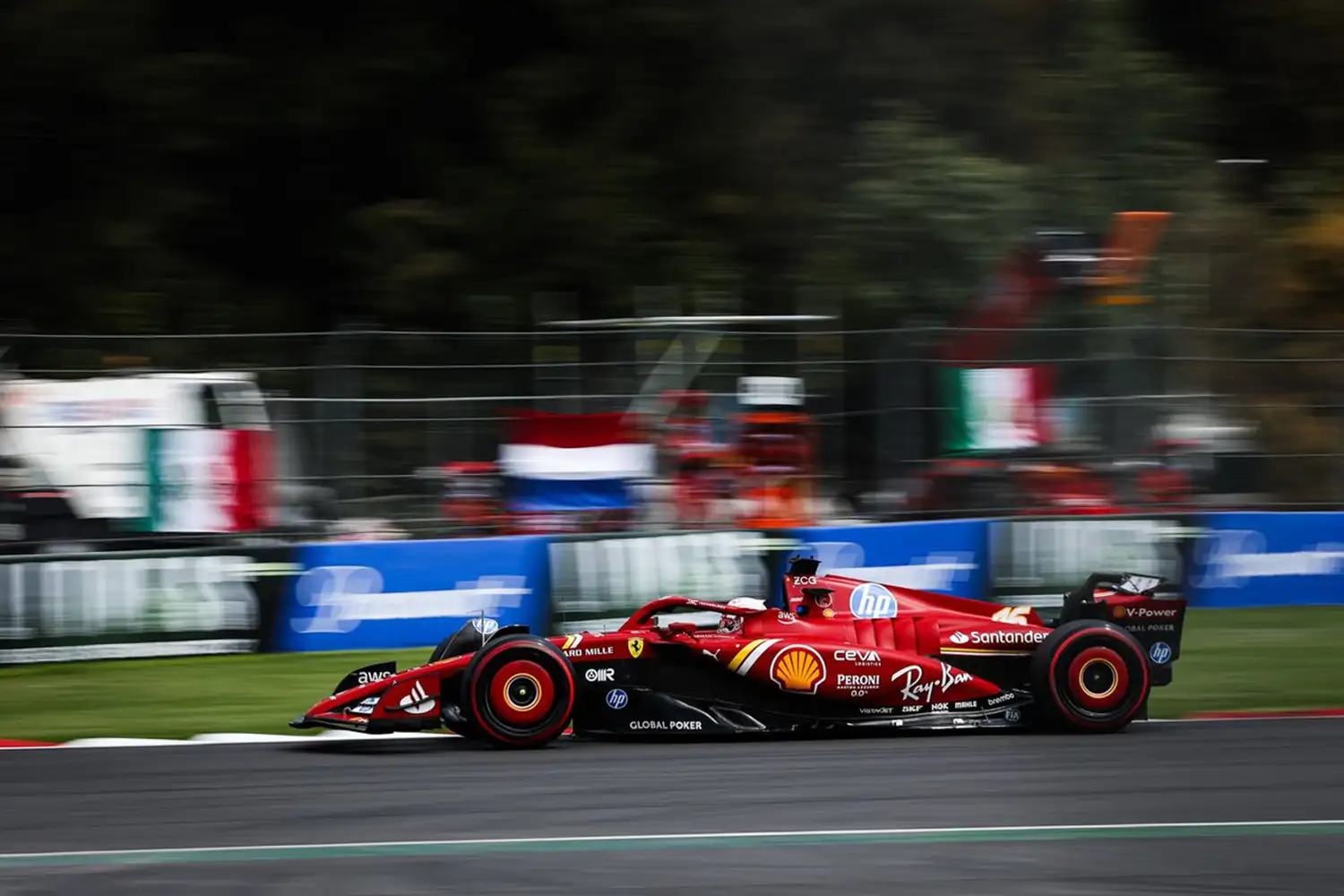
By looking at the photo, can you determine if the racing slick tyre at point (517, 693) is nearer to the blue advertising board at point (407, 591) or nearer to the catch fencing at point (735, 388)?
the blue advertising board at point (407, 591)

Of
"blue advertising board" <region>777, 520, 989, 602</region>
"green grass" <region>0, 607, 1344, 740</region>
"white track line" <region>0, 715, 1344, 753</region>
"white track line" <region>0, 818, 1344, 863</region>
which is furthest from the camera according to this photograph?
"blue advertising board" <region>777, 520, 989, 602</region>

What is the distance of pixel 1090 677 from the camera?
28.4 ft

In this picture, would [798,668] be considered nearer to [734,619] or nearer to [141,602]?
[734,619]

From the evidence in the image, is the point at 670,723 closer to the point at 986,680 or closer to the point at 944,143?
the point at 986,680

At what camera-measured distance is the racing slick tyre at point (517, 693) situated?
27.6 feet

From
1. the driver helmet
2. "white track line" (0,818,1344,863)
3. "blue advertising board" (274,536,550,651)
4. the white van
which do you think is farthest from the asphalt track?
the white van

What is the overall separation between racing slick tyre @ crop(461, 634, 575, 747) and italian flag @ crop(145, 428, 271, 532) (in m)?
4.36

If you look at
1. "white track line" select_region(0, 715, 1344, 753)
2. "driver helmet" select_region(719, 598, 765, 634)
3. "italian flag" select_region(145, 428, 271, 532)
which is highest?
"italian flag" select_region(145, 428, 271, 532)

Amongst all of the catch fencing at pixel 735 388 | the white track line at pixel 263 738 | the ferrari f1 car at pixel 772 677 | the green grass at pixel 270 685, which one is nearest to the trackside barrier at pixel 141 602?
the green grass at pixel 270 685

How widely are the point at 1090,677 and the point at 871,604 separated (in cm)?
109

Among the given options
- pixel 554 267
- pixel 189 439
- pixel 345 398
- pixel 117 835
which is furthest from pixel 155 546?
pixel 554 267

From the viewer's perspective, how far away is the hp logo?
876 cm

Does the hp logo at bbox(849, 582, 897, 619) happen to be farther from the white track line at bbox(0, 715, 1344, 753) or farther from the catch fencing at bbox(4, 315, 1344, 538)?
the catch fencing at bbox(4, 315, 1344, 538)

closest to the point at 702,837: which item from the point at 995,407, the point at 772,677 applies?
the point at 772,677
